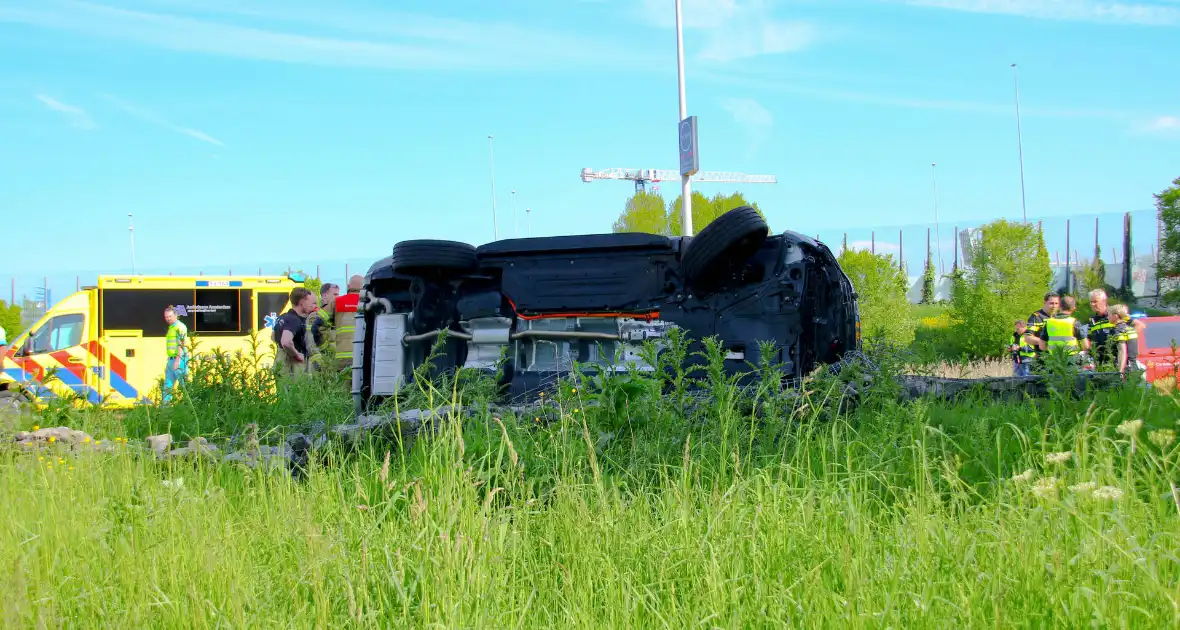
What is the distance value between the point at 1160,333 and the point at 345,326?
34.5ft

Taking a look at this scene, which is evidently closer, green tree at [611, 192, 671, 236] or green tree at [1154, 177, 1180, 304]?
green tree at [1154, 177, 1180, 304]

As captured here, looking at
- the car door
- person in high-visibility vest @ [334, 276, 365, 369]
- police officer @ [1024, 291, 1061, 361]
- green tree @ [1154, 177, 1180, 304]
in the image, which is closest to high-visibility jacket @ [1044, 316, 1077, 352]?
police officer @ [1024, 291, 1061, 361]

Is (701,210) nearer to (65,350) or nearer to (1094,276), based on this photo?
(1094,276)

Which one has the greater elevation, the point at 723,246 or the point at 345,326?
the point at 723,246

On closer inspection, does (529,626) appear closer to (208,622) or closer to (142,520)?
(208,622)

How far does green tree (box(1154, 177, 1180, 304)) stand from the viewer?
101 ft

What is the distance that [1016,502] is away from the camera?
344 cm

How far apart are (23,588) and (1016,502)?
326 centimetres

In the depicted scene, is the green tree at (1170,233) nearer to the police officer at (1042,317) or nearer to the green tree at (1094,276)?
the green tree at (1094,276)

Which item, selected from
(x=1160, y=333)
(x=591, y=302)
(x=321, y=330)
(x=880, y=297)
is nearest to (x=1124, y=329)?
(x=1160, y=333)

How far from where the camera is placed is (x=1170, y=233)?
31.3 metres

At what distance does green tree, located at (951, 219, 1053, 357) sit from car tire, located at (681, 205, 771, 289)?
56.5 ft

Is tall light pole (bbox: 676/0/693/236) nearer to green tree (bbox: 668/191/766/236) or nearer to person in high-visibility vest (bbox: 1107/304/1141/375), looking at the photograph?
person in high-visibility vest (bbox: 1107/304/1141/375)

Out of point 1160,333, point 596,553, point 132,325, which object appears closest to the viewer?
point 596,553
